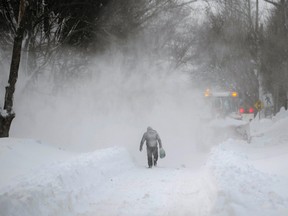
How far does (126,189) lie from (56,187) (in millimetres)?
2113

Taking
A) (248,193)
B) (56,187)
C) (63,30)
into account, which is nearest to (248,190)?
(248,193)

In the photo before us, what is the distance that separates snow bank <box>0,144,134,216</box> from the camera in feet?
21.0

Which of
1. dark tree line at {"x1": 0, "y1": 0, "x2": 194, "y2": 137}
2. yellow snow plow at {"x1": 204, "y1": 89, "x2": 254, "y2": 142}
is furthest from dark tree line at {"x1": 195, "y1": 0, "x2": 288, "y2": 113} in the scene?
dark tree line at {"x1": 0, "y1": 0, "x2": 194, "y2": 137}

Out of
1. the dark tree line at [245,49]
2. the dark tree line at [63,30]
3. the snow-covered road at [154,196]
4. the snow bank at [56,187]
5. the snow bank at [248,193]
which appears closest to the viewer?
the snow bank at [248,193]

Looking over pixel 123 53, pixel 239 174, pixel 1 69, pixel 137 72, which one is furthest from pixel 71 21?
pixel 239 174

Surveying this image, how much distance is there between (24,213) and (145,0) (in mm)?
16342

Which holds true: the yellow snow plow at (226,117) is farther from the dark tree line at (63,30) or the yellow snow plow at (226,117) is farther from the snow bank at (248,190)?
the snow bank at (248,190)

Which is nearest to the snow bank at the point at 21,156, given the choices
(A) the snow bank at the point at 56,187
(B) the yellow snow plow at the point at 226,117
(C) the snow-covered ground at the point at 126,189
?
(C) the snow-covered ground at the point at 126,189

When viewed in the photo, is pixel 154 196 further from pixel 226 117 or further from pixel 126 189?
pixel 226 117

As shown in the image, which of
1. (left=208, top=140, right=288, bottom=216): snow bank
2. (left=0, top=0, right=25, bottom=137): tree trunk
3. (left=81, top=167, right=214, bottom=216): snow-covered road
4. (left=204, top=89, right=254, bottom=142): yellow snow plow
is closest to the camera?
(left=208, top=140, right=288, bottom=216): snow bank

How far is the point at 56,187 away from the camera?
784 cm

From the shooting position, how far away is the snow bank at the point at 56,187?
639cm

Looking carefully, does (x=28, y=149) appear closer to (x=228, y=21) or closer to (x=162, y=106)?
(x=162, y=106)

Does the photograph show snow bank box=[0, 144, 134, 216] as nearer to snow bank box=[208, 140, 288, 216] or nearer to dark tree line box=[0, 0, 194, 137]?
snow bank box=[208, 140, 288, 216]
